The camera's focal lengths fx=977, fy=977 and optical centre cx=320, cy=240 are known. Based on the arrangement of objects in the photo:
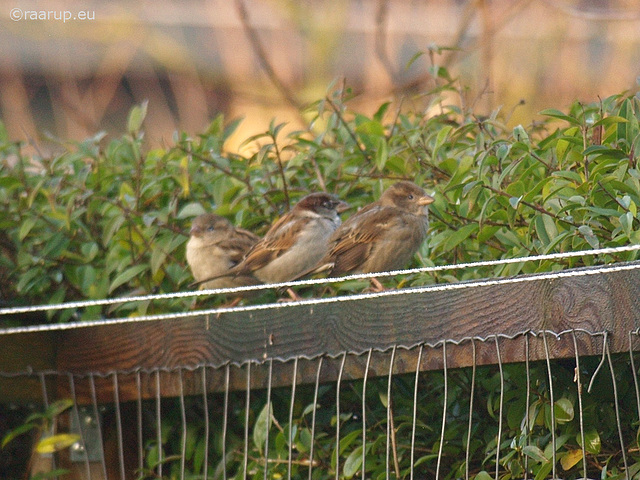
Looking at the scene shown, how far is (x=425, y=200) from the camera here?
9.50 ft

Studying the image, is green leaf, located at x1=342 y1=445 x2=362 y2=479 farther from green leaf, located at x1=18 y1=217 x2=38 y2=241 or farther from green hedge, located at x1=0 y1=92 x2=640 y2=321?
green leaf, located at x1=18 y1=217 x2=38 y2=241

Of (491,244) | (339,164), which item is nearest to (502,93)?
(339,164)

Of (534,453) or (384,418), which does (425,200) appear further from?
(534,453)

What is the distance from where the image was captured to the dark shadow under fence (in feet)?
7.11

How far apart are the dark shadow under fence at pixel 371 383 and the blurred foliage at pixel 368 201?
1 cm

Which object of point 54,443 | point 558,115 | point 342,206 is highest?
point 558,115

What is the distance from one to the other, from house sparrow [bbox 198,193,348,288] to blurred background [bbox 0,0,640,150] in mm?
1391

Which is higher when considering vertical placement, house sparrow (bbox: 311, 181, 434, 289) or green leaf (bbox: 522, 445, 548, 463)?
house sparrow (bbox: 311, 181, 434, 289)

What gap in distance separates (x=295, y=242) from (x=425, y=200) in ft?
2.18

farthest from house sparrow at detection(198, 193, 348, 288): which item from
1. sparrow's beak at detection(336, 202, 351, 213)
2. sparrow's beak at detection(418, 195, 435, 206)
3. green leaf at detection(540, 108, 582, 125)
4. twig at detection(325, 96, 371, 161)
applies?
green leaf at detection(540, 108, 582, 125)

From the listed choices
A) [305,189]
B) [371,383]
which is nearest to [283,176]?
[305,189]

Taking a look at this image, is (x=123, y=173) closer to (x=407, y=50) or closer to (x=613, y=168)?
(x=613, y=168)

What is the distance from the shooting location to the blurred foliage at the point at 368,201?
7.54ft

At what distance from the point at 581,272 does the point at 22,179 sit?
2233 mm
